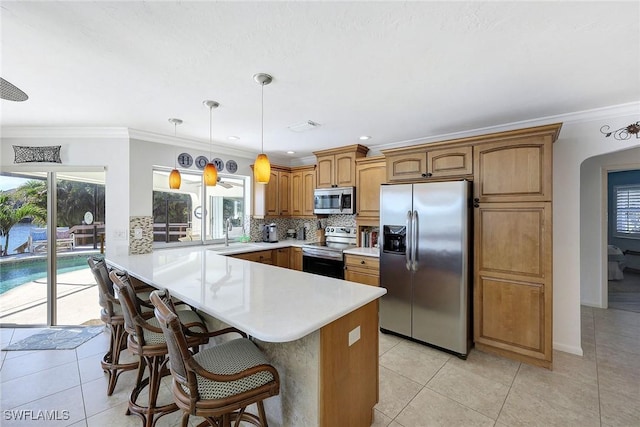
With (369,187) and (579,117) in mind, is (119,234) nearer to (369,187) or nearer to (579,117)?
(369,187)

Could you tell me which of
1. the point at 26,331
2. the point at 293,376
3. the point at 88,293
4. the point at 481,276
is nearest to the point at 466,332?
the point at 481,276

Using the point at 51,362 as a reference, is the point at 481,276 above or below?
above

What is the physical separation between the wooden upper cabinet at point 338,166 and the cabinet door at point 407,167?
0.82 m

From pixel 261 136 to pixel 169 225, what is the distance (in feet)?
6.15

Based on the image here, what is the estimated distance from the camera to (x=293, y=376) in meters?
1.52

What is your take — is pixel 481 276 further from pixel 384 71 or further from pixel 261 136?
pixel 261 136

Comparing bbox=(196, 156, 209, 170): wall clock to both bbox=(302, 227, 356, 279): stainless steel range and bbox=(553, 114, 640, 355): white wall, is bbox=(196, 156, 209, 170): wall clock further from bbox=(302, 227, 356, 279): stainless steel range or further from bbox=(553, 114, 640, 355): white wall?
bbox=(553, 114, 640, 355): white wall

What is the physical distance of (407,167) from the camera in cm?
317

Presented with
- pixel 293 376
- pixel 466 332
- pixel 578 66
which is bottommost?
pixel 466 332

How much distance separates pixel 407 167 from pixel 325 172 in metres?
1.51

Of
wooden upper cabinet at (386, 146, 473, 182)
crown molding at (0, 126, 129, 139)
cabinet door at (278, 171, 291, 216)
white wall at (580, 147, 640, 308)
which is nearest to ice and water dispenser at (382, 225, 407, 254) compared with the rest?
wooden upper cabinet at (386, 146, 473, 182)

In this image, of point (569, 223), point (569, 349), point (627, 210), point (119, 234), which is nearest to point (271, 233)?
point (119, 234)

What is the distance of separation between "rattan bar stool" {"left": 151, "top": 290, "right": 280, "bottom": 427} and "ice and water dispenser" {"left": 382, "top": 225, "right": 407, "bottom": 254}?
2078 mm

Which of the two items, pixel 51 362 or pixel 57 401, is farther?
pixel 51 362
